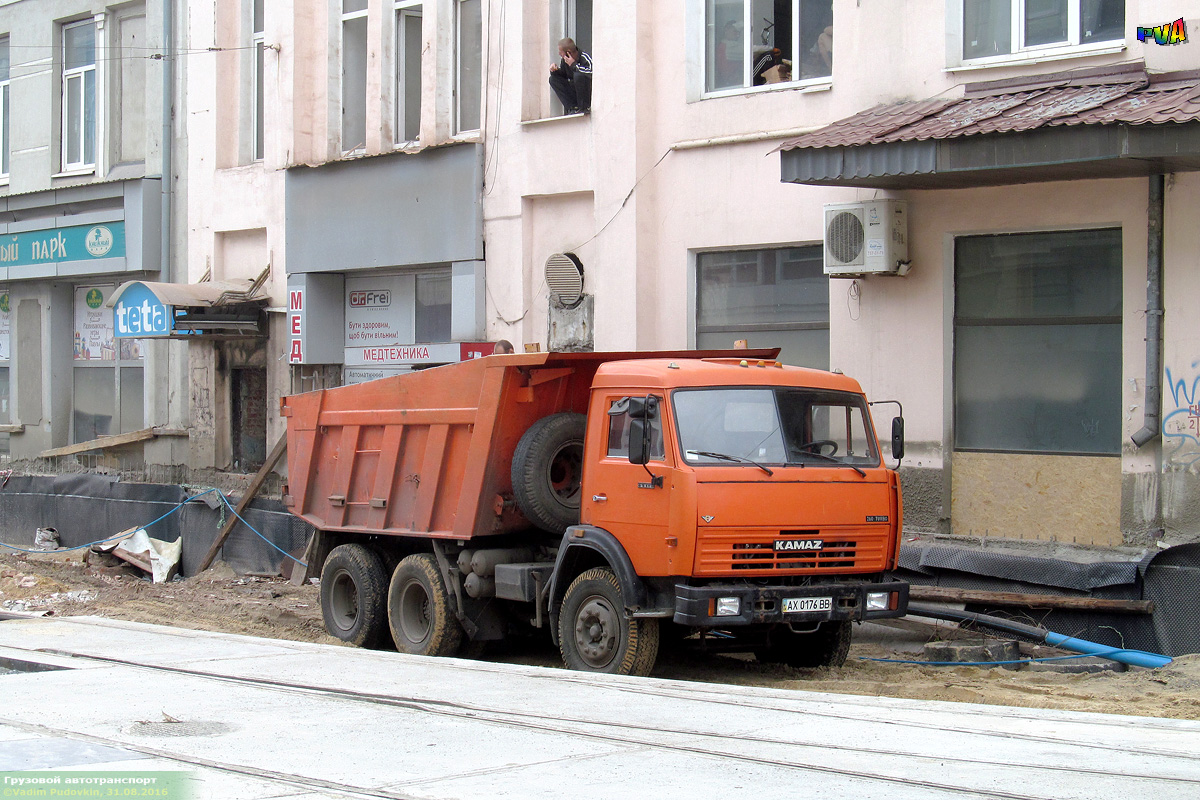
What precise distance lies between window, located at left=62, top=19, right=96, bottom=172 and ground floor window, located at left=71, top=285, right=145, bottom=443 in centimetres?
246

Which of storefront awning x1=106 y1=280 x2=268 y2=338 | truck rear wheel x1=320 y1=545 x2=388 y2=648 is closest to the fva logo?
truck rear wheel x1=320 y1=545 x2=388 y2=648

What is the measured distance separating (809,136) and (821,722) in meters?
6.97

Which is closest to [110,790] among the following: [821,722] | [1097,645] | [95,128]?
[821,722]

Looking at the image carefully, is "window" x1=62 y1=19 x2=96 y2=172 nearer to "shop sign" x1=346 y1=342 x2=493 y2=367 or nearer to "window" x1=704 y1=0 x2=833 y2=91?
"shop sign" x1=346 y1=342 x2=493 y2=367

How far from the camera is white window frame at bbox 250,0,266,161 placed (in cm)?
2138

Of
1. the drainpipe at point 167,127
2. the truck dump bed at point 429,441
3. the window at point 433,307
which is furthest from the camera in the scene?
the drainpipe at point 167,127

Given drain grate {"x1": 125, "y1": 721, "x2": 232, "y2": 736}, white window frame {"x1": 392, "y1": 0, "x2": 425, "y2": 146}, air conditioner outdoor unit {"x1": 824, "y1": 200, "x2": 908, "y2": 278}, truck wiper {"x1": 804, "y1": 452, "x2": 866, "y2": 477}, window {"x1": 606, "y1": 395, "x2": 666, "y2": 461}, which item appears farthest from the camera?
white window frame {"x1": 392, "y1": 0, "x2": 425, "y2": 146}

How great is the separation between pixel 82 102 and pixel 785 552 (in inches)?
770

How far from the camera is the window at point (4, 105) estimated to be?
25.6 m

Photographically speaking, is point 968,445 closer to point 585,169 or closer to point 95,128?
point 585,169

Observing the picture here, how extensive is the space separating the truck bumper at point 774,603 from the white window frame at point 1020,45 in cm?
602

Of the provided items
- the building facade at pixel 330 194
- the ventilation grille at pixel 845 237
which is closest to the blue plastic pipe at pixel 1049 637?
the ventilation grille at pixel 845 237

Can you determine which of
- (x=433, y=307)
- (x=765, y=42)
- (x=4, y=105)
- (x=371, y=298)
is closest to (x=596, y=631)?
(x=765, y=42)

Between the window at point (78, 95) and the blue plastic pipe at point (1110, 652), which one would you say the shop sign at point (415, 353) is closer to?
the window at point (78, 95)
